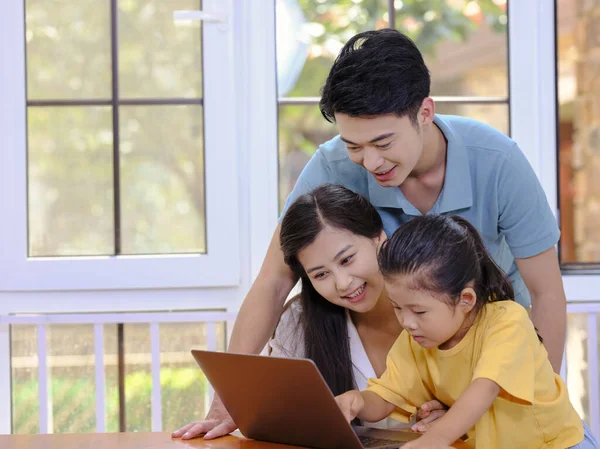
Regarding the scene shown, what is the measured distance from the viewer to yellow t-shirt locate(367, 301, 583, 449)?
3.92 ft

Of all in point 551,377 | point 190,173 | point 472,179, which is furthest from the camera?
point 190,173

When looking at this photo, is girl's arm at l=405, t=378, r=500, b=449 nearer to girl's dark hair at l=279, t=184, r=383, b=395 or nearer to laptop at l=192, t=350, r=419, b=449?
laptop at l=192, t=350, r=419, b=449

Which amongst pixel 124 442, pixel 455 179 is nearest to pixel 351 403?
pixel 124 442

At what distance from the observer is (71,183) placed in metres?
2.38

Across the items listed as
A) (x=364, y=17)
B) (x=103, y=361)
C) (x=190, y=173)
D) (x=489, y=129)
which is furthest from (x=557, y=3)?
(x=103, y=361)

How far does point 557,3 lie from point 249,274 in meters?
1.18

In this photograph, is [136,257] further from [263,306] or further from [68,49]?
[263,306]

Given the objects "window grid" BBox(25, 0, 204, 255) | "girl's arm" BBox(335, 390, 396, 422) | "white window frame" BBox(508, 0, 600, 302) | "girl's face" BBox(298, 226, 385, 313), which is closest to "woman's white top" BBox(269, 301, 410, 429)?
"girl's face" BBox(298, 226, 385, 313)

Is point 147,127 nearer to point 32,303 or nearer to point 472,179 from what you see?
point 32,303

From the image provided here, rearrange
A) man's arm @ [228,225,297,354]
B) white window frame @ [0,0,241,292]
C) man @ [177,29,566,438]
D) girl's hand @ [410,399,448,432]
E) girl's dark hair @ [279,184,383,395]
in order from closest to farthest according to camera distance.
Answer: girl's hand @ [410,399,448,432] → man @ [177,29,566,438] → girl's dark hair @ [279,184,383,395] → man's arm @ [228,225,297,354] → white window frame @ [0,0,241,292]

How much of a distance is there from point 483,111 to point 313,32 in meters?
0.55

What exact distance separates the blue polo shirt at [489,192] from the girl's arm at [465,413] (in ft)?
1.61

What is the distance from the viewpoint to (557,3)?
241cm

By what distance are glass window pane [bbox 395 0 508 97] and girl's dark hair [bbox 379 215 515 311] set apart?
1.20 m
